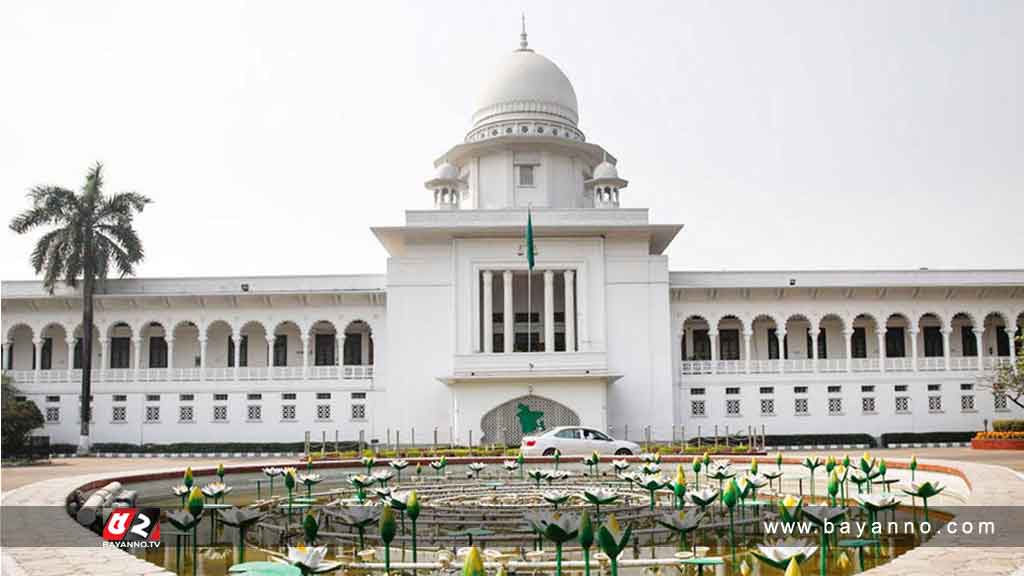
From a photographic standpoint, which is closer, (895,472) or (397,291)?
(895,472)

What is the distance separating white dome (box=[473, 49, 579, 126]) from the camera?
4312cm

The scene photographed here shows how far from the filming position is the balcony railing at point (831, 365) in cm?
3894

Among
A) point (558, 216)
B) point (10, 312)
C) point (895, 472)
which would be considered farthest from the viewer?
point (10, 312)

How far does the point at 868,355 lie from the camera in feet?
137

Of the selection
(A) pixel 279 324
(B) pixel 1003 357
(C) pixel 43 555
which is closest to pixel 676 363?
(B) pixel 1003 357

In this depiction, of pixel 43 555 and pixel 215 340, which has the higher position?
pixel 215 340

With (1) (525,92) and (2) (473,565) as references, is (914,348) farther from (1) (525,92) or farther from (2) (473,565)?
(2) (473,565)

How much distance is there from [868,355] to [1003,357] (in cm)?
534

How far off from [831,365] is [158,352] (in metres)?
28.5

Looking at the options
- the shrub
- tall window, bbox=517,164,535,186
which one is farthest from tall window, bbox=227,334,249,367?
the shrub

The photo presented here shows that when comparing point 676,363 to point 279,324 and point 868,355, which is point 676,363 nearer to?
point 868,355

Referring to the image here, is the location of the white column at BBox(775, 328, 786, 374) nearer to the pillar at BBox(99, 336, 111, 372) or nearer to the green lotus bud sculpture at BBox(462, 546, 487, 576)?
the pillar at BBox(99, 336, 111, 372)

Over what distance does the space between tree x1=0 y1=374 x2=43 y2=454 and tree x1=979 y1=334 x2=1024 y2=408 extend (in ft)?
116

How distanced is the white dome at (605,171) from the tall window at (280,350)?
15.3 metres
